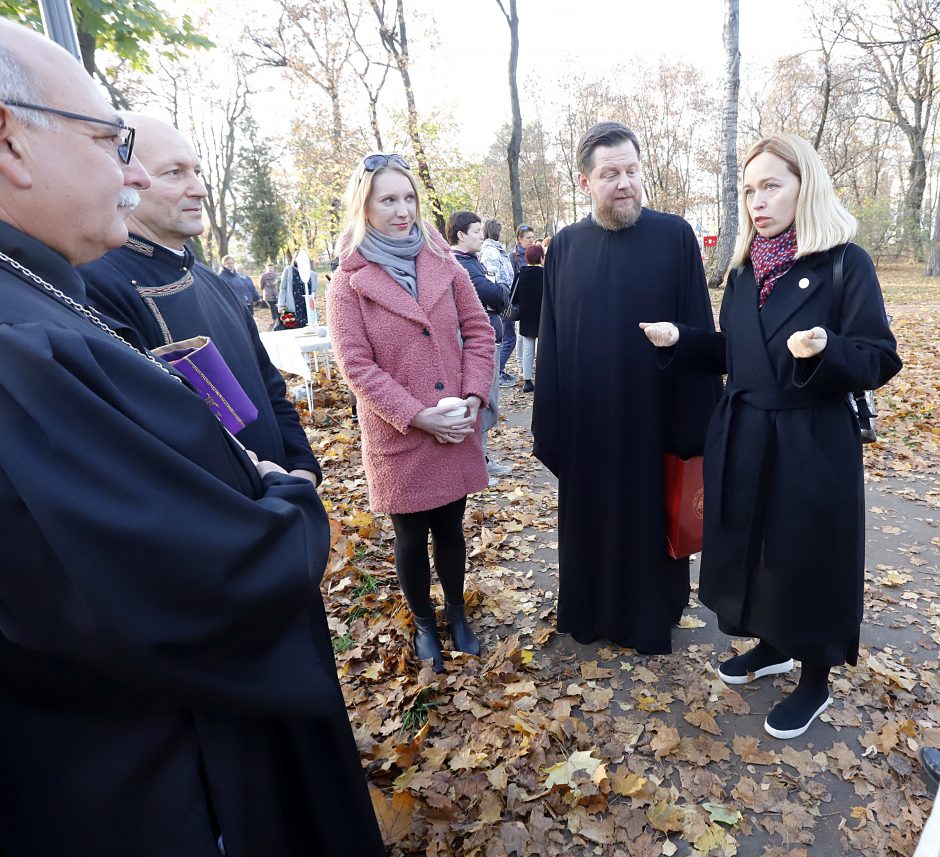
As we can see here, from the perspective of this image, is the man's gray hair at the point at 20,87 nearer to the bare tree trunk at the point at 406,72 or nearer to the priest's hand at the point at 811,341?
the priest's hand at the point at 811,341

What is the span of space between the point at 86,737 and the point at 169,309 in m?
1.25

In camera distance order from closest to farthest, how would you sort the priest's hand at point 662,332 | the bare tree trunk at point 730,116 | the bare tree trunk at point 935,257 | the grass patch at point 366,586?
1. the priest's hand at point 662,332
2. the grass patch at point 366,586
3. the bare tree trunk at point 730,116
4. the bare tree trunk at point 935,257

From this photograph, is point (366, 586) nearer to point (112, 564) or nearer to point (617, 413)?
point (617, 413)

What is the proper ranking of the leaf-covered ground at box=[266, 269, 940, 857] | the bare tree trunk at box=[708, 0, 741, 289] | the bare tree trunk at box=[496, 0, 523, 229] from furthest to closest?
the bare tree trunk at box=[496, 0, 523, 229] < the bare tree trunk at box=[708, 0, 741, 289] < the leaf-covered ground at box=[266, 269, 940, 857]

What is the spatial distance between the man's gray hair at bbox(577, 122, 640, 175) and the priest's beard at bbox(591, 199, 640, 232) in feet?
0.60

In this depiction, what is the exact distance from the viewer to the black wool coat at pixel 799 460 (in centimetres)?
219

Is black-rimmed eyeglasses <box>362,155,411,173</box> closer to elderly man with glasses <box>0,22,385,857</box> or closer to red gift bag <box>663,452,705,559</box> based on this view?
elderly man with glasses <box>0,22,385,857</box>

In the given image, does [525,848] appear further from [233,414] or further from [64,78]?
[64,78]

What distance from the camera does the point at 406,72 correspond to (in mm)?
19219

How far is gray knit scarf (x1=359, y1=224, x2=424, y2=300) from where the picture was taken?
8.73 ft

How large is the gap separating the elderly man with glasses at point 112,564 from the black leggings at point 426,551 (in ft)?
5.24

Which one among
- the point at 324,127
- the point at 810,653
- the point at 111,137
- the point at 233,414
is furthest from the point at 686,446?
the point at 324,127

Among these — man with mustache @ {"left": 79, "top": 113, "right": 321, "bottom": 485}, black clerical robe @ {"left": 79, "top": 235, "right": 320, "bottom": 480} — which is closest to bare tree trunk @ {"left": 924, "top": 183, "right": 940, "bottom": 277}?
black clerical robe @ {"left": 79, "top": 235, "right": 320, "bottom": 480}

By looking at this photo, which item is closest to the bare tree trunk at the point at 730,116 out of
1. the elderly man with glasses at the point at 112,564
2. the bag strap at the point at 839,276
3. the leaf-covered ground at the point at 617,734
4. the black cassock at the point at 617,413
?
the black cassock at the point at 617,413
